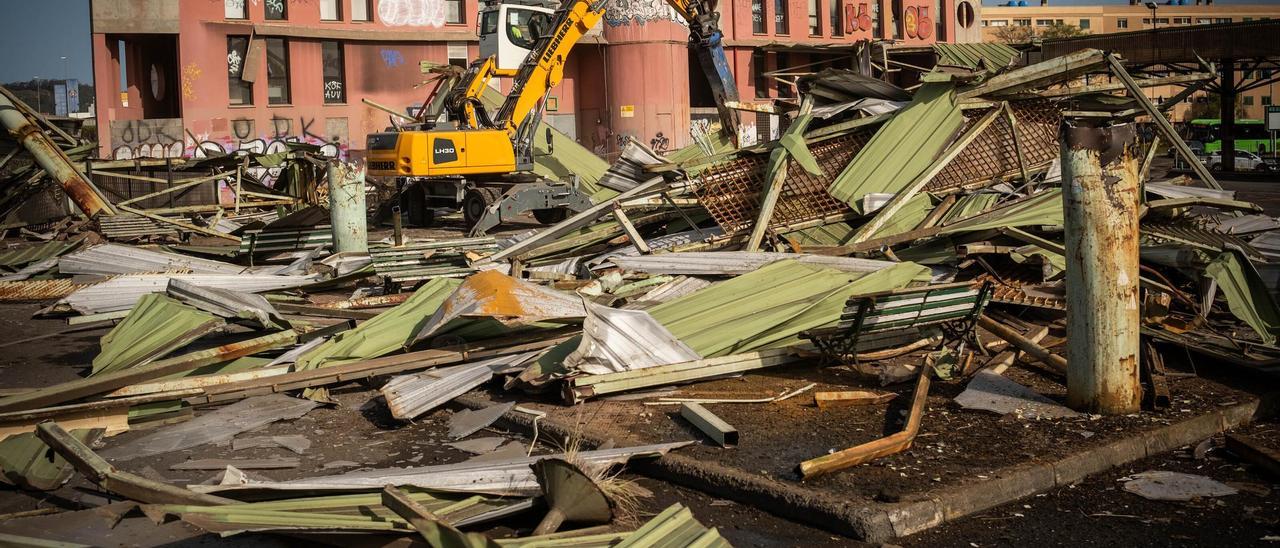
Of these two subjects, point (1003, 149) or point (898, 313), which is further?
point (1003, 149)

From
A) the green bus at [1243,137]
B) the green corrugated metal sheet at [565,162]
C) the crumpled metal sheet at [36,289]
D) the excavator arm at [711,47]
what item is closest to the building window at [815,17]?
the green bus at [1243,137]

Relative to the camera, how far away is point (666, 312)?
8.14 m

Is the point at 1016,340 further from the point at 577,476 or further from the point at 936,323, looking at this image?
the point at 577,476

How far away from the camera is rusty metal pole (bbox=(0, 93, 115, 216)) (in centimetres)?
1891

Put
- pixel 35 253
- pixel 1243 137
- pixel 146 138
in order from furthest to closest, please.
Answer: pixel 1243 137
pixel 146 138
pixel 35 253

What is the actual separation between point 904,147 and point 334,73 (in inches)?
1036

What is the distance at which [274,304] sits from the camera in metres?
10.5

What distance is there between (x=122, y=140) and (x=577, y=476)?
98.7ft

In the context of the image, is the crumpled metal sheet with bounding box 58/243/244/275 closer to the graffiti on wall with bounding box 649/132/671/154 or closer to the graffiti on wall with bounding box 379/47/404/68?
the graffiti on wall with bounding box 379/47/404/68

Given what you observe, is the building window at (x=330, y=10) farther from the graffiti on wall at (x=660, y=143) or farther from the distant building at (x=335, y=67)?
the graffiti on wall at (x=660, y=143)

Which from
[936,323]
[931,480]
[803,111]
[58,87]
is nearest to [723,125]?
[803,111]

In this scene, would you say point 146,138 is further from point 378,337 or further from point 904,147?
point 378,337

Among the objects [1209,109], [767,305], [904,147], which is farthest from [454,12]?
[1209,109]

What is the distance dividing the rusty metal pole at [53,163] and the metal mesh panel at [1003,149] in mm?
13990
